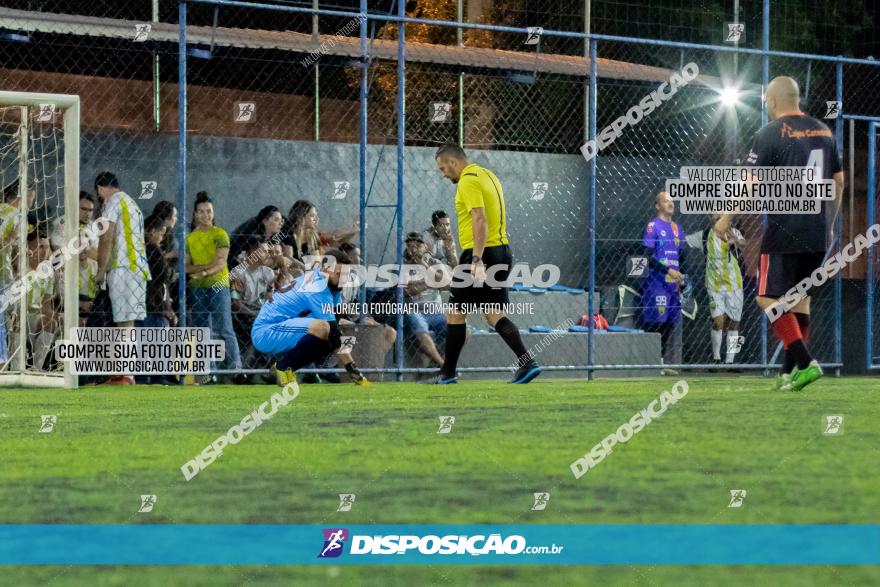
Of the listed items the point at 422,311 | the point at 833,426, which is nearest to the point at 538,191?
the point at 422,311

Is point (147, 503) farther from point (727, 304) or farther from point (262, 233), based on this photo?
point (727, 304)

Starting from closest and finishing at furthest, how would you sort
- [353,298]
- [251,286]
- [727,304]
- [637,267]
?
[353,298], [251,286], [727,304], [637,267]

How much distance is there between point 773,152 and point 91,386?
6286mm

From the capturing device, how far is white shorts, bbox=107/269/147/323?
13242mm

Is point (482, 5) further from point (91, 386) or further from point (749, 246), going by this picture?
point (91, 386)

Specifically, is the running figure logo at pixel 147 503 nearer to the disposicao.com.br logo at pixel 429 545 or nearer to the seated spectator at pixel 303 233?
the disposicao.com.br logo at pixel 429 545

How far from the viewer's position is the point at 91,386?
12930mm

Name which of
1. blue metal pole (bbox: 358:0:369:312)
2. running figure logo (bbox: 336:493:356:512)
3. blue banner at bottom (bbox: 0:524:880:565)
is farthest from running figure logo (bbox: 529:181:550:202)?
blue banner at bottom (bbox: 0:524:880:565)

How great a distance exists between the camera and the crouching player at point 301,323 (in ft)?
41.1

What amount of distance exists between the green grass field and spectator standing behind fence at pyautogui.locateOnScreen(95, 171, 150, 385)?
3.02m

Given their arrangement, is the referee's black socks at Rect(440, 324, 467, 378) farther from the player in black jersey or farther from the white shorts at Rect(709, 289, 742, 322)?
the white shorts at Rect(709, 289, 742, 322)

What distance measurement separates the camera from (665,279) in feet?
53.9

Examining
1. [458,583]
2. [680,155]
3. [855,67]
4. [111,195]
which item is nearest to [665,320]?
[680,155]

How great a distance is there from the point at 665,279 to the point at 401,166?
3929 mm
